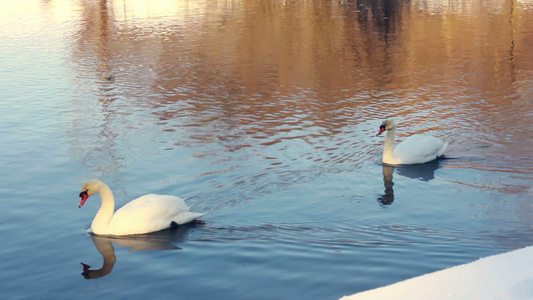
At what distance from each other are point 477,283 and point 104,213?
236 inches

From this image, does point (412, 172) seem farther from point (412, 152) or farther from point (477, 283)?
point (477, 283)

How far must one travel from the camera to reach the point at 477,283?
5.18m

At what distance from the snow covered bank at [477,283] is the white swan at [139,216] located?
4838 millimetres

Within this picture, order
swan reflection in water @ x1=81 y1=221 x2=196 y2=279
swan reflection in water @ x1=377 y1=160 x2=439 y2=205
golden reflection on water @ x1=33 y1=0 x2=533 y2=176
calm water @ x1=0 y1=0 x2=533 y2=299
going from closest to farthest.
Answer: calm water @ x1=0 y1=0 x2=533 y2=299, swan reflection in water @ x1=81 y1=221 x2=196 y2=279, swan reflection in water @ x1=377 y1=160 x2=439 y2=205, golden reflection on water @ x1=33 y1=0 x2=533 y2=176

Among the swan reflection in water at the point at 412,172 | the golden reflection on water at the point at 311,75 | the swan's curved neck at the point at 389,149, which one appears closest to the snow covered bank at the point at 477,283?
the swan reflection in water at the point at 412,172

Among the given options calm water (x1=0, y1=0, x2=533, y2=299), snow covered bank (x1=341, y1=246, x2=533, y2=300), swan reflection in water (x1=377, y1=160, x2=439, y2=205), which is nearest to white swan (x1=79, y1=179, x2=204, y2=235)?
calm water (x1=0, y1=0, x2=533, y2=299)

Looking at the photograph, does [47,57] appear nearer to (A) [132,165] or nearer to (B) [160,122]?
(B) [160,122]

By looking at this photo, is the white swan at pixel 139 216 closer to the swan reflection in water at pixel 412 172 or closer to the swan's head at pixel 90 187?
the swan's head at pixel 90 187

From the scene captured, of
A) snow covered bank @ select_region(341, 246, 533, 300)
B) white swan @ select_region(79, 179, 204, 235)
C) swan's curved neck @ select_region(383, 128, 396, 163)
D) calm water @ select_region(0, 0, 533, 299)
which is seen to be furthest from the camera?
swan's curved neck @ select_region(383, 128, 396, 163)

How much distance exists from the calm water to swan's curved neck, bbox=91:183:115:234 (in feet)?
0.55

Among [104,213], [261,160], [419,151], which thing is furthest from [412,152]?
[104,213]

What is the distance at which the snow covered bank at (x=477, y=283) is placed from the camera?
4.93 meters

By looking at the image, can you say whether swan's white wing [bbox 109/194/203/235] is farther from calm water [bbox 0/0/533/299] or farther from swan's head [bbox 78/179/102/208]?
swan's head [bbox 78/179/102/208]

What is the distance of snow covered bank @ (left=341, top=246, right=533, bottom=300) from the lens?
493cm
